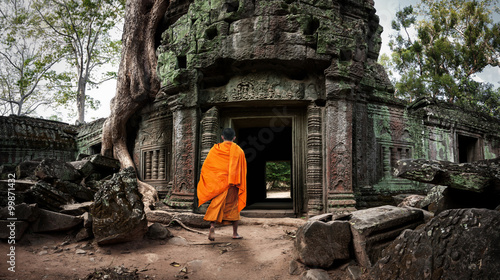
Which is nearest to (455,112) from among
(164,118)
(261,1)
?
(261,1)

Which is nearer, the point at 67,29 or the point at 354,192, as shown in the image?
the point at 354,192

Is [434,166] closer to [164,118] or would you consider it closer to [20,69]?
[164,118]

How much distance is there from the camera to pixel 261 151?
911 cm

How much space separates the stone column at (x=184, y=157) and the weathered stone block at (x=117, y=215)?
4.77 ft

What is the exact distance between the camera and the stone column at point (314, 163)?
484 cm

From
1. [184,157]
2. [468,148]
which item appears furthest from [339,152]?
[468,148]

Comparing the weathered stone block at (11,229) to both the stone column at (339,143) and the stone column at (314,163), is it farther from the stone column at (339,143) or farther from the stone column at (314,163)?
the stone column at (339,143)

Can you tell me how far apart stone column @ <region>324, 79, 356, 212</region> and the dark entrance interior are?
7.62ft

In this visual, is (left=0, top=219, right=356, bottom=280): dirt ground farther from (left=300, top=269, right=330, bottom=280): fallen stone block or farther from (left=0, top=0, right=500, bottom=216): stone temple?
(left=0, top=0, right=500, bottom=216): stone temple

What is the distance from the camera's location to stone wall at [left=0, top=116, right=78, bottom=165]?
8.83m

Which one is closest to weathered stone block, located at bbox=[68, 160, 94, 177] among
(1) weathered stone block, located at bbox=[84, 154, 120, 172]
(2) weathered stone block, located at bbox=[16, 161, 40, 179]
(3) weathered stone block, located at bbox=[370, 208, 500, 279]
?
(1) weathered stone block, located at bbox=[84, 154, 120, 172]

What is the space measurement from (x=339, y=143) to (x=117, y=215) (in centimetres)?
347

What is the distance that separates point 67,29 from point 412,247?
17766 millimetres

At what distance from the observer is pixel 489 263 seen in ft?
4.87
